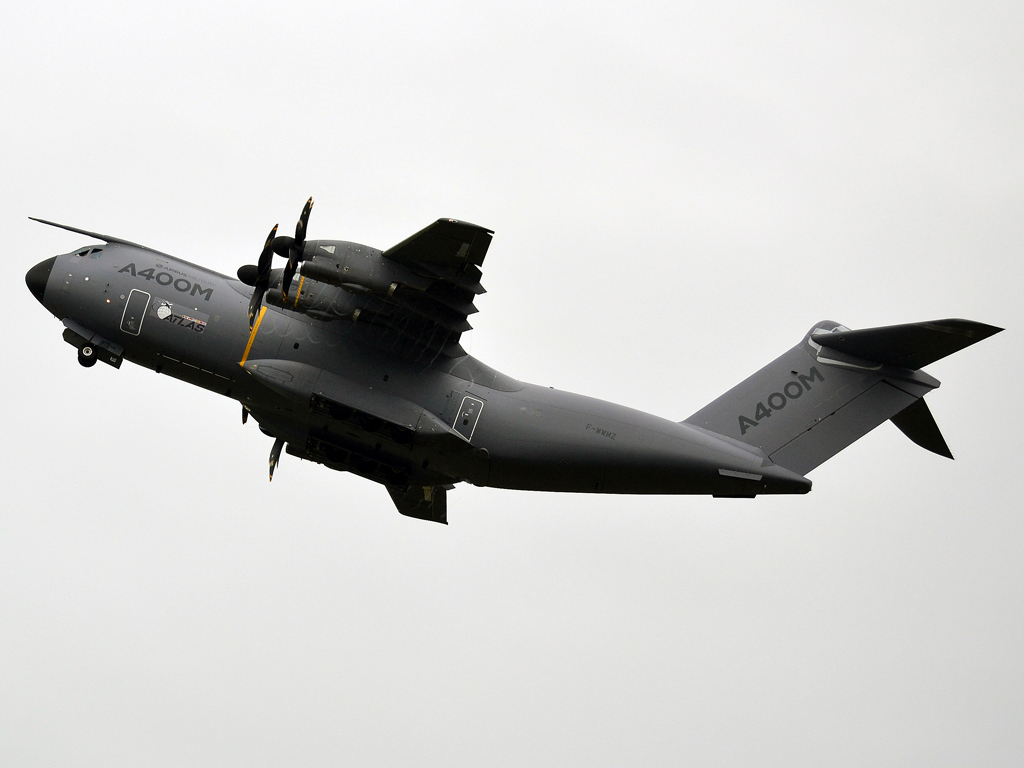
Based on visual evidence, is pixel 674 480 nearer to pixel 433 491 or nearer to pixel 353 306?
pixel 433 491

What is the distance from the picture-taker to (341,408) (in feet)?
50.9

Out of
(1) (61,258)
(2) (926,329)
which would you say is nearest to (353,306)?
(1) (61,258)

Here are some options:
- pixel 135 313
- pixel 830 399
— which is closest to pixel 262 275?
pixel 135 313

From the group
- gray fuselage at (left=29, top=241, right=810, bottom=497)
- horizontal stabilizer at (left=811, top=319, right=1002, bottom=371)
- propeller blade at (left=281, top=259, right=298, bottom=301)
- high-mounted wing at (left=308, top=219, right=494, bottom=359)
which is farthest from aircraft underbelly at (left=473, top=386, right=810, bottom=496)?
propeller blade at (left=281, top=259, right=298, bottom=301)

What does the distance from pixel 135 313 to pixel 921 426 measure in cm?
1149

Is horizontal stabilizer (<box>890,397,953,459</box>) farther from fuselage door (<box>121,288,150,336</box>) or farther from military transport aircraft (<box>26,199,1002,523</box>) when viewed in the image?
fuselage door (<box>121,288,150,336</box>)

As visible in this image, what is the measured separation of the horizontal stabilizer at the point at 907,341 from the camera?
15.1 m

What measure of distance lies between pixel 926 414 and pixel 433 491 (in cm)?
753

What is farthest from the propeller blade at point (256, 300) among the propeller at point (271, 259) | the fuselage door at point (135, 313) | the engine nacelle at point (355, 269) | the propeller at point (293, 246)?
the fuselage door at point (135, 313)

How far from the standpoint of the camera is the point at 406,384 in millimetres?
15867

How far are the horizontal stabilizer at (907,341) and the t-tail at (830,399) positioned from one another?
0.6 inches

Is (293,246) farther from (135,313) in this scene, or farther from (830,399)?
(830,399)

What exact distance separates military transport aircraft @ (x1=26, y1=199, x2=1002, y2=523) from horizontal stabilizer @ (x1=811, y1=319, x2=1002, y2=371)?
2 cm

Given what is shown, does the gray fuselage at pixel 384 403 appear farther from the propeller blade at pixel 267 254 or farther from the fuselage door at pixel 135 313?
the propeller blade at pixel 267 254
